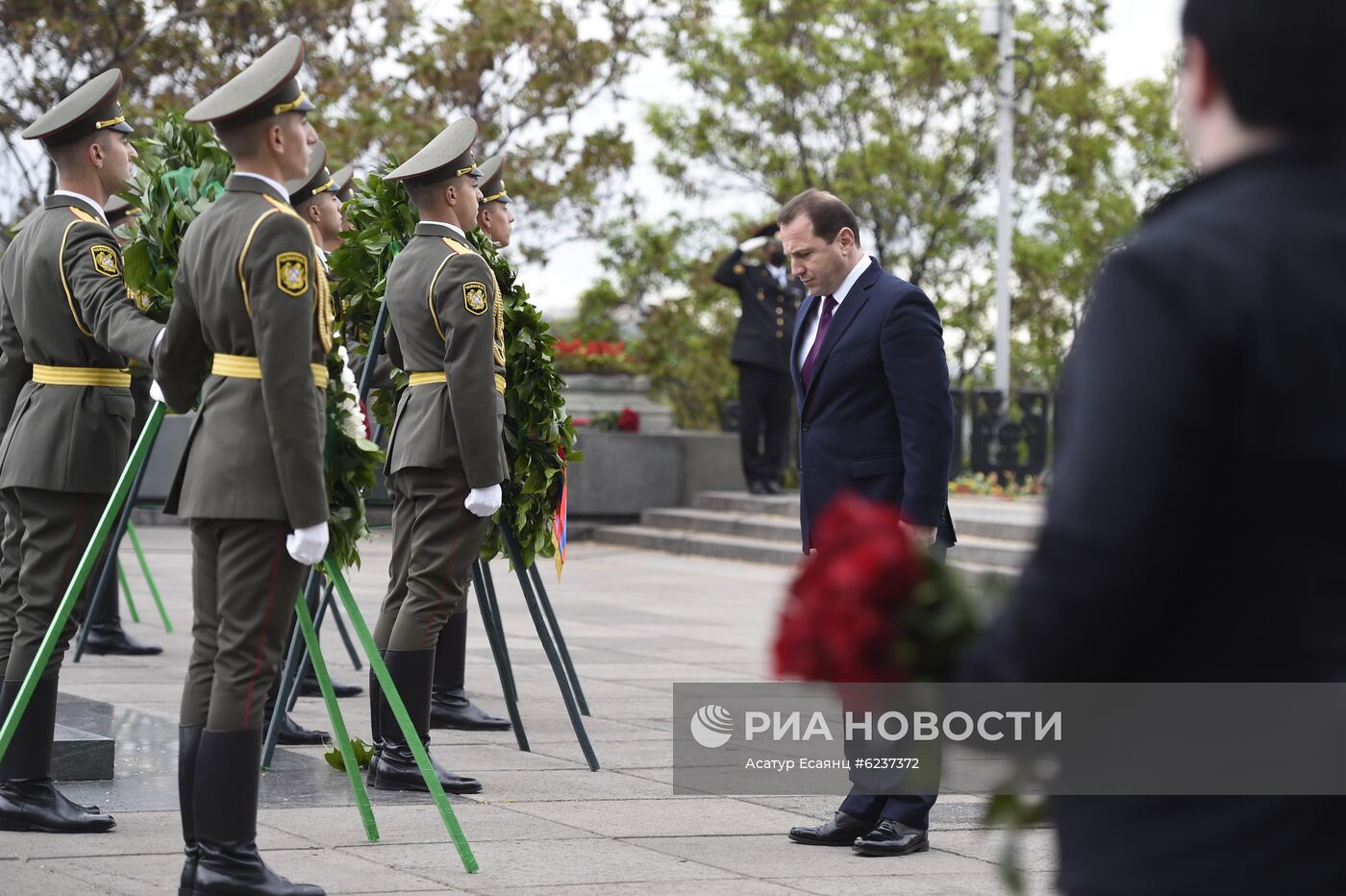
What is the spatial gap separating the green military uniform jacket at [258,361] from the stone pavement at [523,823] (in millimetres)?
1078

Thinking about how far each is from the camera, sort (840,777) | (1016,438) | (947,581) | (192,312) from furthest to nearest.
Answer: (1016,438)
(840,777)
(192,312)
(947,581)

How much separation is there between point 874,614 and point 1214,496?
362 mm

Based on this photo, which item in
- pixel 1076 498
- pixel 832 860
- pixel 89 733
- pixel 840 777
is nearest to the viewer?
pixel 1076 498

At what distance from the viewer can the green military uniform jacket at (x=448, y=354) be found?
19.8 feet

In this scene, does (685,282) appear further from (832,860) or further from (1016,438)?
(832,860)

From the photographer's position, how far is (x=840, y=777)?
6.45m

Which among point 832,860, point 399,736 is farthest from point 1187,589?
point 399,736

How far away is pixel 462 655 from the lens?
776 centimetres

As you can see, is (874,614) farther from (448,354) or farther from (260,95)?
(448,354)

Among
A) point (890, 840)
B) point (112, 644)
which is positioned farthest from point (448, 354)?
point (112, 644)

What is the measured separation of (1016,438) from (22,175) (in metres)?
11.3

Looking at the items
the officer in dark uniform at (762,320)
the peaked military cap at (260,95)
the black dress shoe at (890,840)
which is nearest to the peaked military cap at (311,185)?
the peaked military cap at (260,95)

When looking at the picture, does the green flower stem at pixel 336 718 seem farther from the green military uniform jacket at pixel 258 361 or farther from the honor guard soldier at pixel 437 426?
the honor guard soldier at pixel 437 426

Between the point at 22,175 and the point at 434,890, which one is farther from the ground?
the point at 22,175
